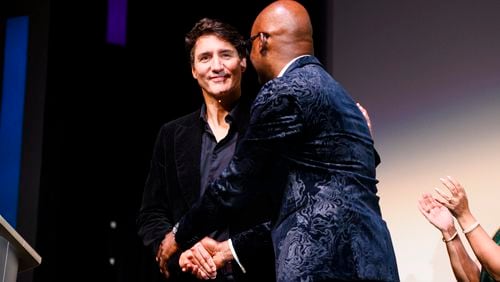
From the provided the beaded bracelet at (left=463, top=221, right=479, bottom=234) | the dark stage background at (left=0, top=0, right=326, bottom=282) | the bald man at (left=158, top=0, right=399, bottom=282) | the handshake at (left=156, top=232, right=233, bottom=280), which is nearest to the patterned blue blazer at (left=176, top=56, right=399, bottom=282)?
the bald man at (left=158, top=0, right=399, bottom=282)

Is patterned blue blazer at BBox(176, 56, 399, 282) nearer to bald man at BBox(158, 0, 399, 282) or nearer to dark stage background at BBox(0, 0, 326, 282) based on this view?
bald man at BBox(158, 0, 399, 282)

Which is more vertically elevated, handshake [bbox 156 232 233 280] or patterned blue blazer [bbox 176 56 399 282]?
patterned blue blazer [bbox 176 56 399 282]

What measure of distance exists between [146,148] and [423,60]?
1535 mm

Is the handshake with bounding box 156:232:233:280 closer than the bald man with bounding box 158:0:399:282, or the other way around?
the bald man with bounding box 158:0:399:282

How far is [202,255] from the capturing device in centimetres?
259

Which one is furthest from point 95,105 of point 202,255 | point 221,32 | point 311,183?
point 311,183

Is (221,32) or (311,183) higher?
(221,32)

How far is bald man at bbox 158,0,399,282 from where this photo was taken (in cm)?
208

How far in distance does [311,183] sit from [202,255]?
0.62 m

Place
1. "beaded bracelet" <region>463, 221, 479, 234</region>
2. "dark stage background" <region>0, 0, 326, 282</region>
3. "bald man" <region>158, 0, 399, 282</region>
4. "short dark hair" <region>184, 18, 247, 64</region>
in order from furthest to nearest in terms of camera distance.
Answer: "dark stage background" <region>0, 0, 326, 282</region>
"beaded bracelet" <region>463, 221, 479, 234</region>
"short dark hair" <region>184, 18, 247, 64</region>
"bald man" <region>158, 0, 399, 282</region>

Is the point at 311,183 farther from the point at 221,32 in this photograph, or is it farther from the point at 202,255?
the point at 221,32

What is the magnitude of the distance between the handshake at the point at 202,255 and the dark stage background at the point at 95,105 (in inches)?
57.7

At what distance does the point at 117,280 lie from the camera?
4.38m

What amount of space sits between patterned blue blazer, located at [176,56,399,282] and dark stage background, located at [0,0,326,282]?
6.14ft
